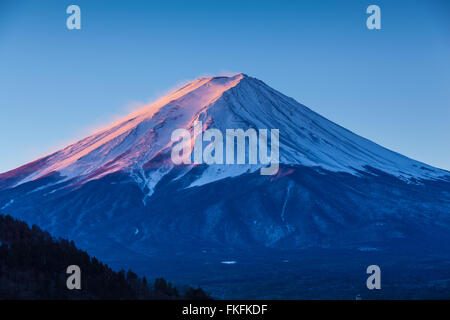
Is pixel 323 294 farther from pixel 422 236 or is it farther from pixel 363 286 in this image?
pixel 422 236

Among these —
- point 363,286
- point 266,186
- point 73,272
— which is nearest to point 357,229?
point 266,186

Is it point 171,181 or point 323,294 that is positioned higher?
point 171,181

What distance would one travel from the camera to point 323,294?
84000 mm

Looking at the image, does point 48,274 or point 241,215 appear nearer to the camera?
point 48,274

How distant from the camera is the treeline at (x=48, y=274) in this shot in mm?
50781

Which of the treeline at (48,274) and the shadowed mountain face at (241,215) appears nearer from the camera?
the treeline at (48,274)

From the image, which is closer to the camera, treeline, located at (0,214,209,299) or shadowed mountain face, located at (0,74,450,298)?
treeline, located at (0,214,209,299)

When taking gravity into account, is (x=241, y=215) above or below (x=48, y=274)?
above

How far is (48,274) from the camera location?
54.6m

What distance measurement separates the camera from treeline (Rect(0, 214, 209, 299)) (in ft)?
167
